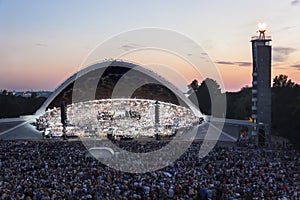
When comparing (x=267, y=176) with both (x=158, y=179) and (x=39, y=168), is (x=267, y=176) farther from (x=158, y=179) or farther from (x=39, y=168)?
(x=39, y=168)

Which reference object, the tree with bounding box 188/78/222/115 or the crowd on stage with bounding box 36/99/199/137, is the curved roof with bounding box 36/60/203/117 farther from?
the tree with bounding box 188/78/222/115

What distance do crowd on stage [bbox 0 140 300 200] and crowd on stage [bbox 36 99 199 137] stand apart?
1846 centimetres

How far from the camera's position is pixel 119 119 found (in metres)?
44.4

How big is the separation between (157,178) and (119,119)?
30.7 metres

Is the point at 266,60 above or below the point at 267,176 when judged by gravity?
above

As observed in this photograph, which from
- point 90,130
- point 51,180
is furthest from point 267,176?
point 90,130

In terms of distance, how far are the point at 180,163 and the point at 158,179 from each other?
3.73m

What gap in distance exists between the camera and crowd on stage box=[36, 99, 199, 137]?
3891cm

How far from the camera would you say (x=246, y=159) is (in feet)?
61.0

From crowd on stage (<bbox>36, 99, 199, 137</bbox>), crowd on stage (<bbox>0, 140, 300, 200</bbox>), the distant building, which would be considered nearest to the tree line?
the distant building

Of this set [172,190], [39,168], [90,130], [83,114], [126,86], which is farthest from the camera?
[126,86]

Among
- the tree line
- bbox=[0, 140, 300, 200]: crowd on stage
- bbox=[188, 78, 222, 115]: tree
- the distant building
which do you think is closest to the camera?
bbox=[0, 140, 300, 200]: crowd on stage

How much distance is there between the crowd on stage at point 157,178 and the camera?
11.8m

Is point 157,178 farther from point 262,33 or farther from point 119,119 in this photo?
point 119,119
